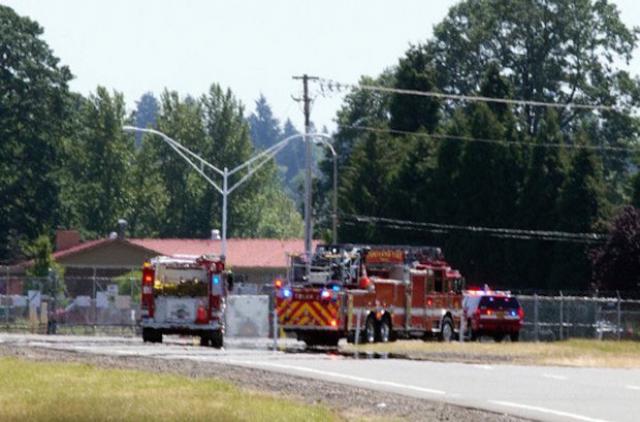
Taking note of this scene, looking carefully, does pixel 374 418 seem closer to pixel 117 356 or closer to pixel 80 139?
pixel 117 356

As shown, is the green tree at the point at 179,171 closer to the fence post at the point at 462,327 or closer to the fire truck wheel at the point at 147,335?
the fence post at the point at 462,327

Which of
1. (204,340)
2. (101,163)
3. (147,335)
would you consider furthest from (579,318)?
(101,163)

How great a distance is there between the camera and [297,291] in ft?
150

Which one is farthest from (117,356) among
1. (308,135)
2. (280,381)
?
(308,135)

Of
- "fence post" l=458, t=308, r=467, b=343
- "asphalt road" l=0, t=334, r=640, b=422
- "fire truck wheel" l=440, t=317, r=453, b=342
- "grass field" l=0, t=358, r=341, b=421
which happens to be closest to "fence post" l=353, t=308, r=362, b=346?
"asphalt road" l=0, t=334, r=640, b=422

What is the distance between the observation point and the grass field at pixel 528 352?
127ft

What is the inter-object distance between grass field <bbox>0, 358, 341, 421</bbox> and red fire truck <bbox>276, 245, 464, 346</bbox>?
17.1 meters

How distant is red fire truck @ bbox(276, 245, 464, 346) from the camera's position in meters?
45.7

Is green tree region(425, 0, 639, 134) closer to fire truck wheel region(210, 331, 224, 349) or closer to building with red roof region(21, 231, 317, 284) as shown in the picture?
building with red roof region(21, 231, 317, 284)

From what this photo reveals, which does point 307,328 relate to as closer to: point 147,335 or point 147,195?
point 147,335

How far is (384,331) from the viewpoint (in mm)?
48906

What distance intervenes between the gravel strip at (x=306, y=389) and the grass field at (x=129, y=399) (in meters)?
0.66

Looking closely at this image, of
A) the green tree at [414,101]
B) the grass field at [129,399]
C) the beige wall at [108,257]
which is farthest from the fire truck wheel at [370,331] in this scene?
the beige wall at [108,257]

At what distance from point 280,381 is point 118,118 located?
9044 centimetres
